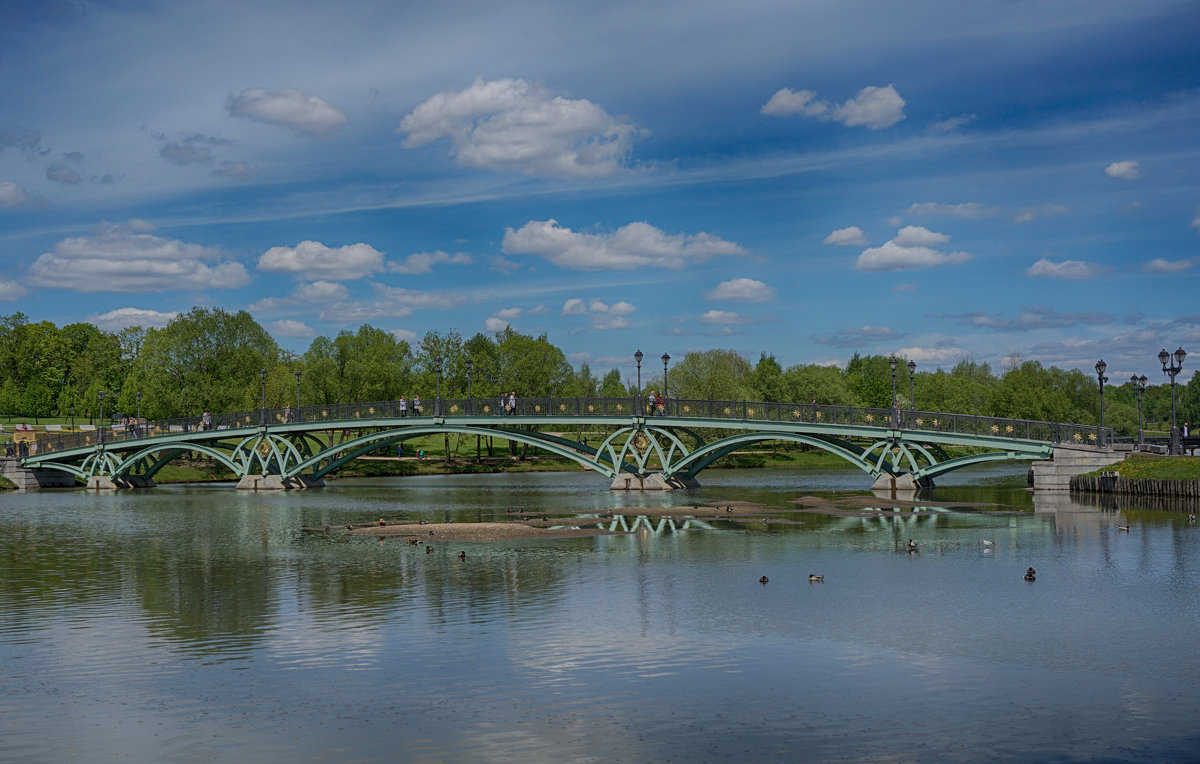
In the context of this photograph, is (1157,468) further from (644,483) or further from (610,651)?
(610,651)

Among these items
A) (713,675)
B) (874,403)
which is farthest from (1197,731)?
(874,403)

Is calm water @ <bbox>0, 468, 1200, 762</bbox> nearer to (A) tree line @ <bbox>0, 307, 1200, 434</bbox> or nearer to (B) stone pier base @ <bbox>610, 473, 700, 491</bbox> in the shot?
(B) stone pier base @ <bbox>610, 473, 700, 491</bbox>

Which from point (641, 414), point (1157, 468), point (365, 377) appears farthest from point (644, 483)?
point (365, 377)

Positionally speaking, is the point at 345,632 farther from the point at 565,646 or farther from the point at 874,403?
the point at 874,403

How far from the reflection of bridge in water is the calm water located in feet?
64.7

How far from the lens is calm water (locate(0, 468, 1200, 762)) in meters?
12.4

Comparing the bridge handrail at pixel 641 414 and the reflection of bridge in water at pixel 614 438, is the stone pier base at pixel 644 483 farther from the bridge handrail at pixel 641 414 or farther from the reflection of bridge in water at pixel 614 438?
the bridge handrail at pixel 641 414

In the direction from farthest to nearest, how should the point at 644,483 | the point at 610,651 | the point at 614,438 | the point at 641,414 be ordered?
the point at 614,438, the point at 644,483, the point at 641,414, the point at 610,651

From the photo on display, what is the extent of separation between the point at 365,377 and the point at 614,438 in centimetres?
4116

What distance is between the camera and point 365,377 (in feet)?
320

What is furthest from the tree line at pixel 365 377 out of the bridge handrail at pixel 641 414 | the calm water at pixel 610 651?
the calm water at pixel 610 651

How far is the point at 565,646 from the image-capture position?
17.6m

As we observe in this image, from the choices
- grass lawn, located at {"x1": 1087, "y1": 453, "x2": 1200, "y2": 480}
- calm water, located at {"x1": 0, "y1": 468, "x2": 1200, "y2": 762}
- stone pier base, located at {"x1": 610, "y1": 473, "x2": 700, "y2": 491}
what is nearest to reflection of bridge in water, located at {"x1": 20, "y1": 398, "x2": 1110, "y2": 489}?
stone pier base, located at {"x1": 610, "y1": 473, "x2": 700, "y2": 491}

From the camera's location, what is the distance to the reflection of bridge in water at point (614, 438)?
5497 centimetres
